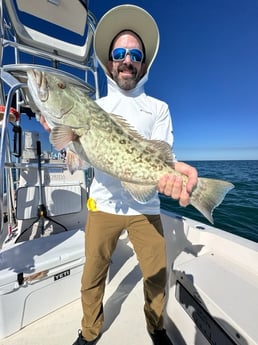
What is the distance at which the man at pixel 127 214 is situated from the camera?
173 cm

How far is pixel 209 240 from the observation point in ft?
7.99

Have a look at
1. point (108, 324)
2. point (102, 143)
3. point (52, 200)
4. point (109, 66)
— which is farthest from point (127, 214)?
point (52, 200)

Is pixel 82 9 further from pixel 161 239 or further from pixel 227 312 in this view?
pixel 227 312

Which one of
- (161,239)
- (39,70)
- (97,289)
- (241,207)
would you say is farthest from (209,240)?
(241,207)

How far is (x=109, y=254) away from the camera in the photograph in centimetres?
177

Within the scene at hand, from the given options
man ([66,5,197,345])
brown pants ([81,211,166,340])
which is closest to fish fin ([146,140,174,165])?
man ([66,5,197,345])

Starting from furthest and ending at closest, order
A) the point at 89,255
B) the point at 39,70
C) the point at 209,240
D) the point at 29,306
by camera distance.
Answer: the point at 209,240 → the point at 29,306 → the point at 89,255 → the point at 39,70

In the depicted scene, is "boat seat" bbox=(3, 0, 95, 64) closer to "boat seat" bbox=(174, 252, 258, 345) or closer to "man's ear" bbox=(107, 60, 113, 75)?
"man's ear" bbox=(107, 60, 113, 75)

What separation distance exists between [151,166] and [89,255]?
3.12 feet

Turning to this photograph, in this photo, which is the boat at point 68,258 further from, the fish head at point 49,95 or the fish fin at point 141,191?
the fish fin at point 141,191

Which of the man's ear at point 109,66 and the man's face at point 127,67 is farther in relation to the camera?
the man's ear at point 109,66

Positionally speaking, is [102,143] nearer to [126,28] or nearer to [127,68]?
[127,68]

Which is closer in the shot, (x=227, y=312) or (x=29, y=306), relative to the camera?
(x=227, y=312)

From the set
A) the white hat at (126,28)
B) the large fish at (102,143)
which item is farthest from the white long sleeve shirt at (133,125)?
the white hat at (126,28)
